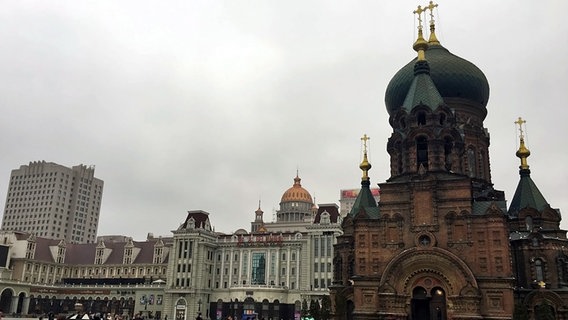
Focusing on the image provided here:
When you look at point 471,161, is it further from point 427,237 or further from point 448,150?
point 427,237

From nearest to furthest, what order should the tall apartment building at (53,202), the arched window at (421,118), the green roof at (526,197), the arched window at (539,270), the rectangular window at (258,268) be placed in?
the arched window at (539,270)
the arched window at (421,118)
the green roof at (526,197)
the rectangular window at (258,268)
the tall apartment building at (53,202)

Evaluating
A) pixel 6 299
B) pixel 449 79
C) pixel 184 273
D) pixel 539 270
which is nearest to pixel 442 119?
pixel 449 79

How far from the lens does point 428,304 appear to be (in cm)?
3897

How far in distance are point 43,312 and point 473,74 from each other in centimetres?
8132

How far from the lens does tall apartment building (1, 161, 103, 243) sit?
154 metres

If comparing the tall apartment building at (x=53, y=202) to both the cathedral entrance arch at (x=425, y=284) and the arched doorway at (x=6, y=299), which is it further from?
the cathedral entrance arch at (x=425, y=284)

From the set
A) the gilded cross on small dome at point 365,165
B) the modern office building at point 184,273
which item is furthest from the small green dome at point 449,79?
the modern office building at point 184,273

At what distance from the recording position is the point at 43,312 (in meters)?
92.2

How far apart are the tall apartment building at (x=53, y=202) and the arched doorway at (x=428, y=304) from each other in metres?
134

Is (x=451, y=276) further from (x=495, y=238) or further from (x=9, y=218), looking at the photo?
(x=9, y=218)

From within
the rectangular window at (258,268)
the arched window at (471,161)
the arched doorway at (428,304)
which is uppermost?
the arched window at (471,161)

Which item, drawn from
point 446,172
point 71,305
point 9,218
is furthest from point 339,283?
point 9,218

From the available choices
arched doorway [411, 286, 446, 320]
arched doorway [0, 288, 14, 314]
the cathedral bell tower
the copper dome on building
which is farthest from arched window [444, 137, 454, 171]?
the copper dome on building

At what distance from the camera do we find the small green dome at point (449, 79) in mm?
50094
